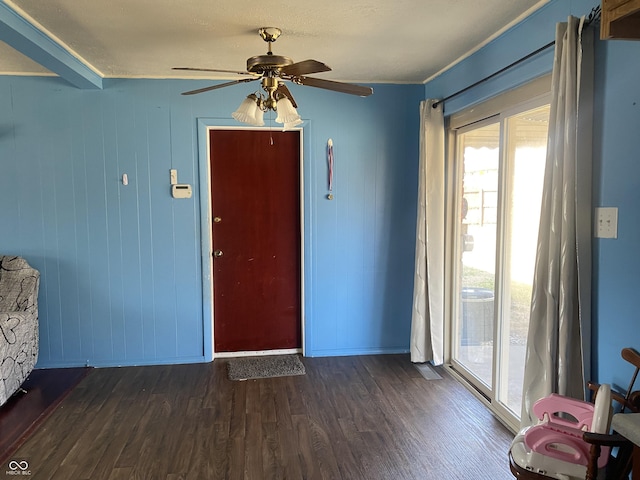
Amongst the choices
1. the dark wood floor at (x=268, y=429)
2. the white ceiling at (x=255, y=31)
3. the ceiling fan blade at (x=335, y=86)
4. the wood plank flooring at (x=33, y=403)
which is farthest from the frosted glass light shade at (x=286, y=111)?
the wood plank flooring at (x=33, y=403)

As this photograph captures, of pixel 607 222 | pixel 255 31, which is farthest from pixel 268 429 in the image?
pixel 255 31

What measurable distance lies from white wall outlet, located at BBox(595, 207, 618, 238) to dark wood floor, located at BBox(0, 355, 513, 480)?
4.22ft

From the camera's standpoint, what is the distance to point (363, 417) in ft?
9.05

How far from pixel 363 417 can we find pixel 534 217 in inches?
63.1

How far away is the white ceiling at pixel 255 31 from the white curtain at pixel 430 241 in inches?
18.6

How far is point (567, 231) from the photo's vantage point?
1.91m

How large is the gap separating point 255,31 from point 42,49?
125 cm

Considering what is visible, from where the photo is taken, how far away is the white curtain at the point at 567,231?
6.18ft

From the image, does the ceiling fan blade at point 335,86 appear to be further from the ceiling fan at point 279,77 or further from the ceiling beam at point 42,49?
the ceiling beam at point 42,49

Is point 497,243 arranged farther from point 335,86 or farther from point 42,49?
point 42,49

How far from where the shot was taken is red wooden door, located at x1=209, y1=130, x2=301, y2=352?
364cm

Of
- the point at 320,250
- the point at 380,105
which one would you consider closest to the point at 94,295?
the point at 320,250

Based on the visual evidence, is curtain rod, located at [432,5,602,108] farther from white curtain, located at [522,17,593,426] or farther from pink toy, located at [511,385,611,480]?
pink toy, located at [511,385,611,480]

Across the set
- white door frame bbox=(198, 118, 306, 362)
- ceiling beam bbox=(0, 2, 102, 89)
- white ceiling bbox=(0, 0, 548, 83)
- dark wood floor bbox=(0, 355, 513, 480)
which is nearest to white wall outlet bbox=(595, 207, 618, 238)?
white ceiling bbox=(0, 0, 548, 83)
